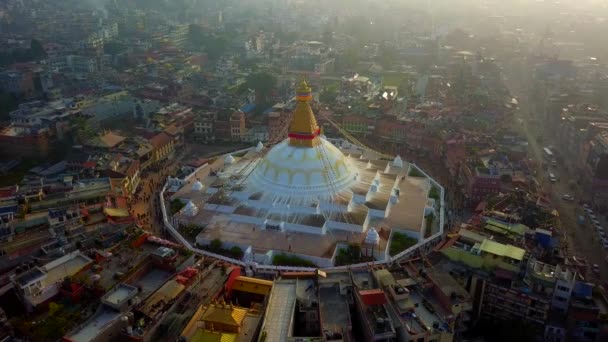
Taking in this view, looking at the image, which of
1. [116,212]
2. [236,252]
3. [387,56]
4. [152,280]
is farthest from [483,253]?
[387,56]

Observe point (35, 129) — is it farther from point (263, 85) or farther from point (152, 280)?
point (263, 85)

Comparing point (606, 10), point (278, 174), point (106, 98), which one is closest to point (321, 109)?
point (278, 174)

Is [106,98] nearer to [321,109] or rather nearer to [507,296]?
[321,109]

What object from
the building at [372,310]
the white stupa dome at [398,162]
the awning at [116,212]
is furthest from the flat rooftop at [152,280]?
the white stupa dome at [398,162]

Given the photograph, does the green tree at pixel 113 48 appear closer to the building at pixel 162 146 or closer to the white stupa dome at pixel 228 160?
the building at pixel 162 146

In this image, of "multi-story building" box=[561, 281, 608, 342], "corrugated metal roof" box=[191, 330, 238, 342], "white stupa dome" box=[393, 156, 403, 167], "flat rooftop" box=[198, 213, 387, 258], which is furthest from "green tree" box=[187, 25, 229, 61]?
"multi-story building" box=[561, 281, 608, 342]

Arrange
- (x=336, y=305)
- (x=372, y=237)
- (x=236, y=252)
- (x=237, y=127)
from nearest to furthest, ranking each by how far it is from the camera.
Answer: (x=336, y=305) → (x=372, y=237) → (x=236, y=252) → (x=237, y=127)
